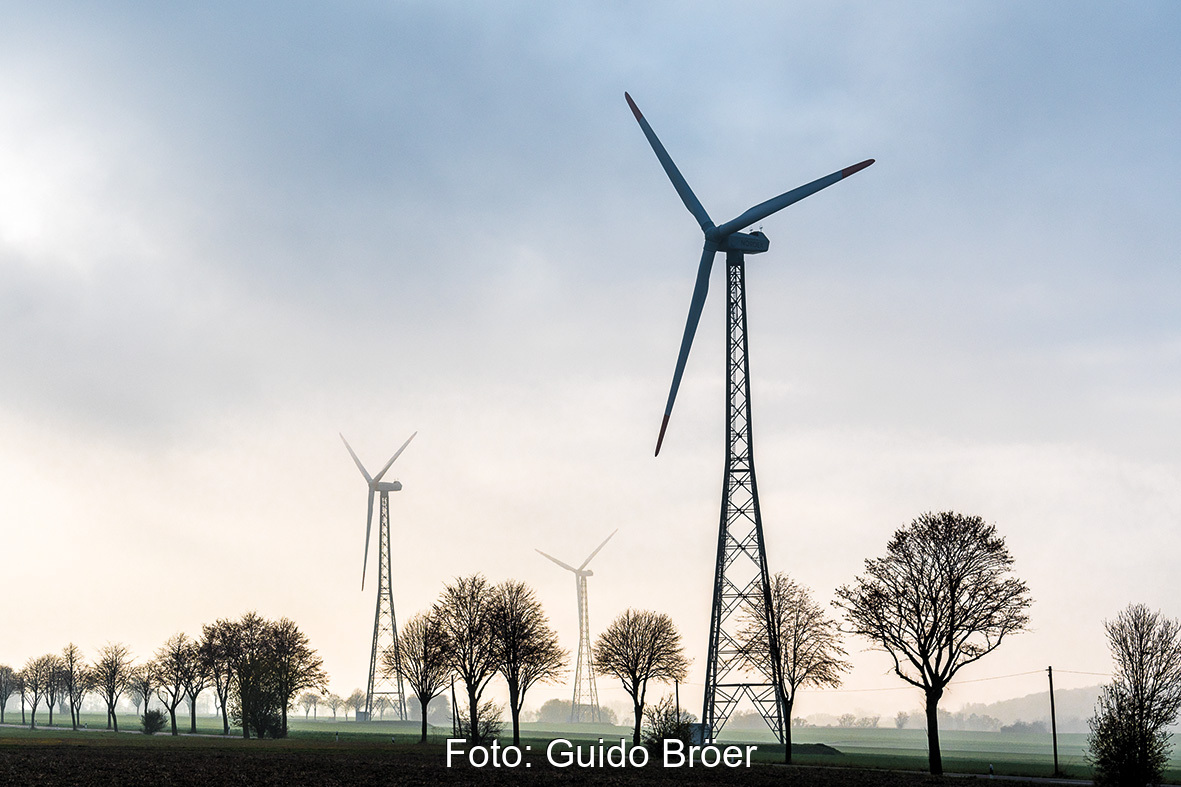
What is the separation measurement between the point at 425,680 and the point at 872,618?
51.6m

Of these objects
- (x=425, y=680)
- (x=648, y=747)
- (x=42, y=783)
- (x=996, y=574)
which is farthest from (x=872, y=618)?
(x=425, y=680)

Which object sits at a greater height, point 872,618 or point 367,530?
point 367,530

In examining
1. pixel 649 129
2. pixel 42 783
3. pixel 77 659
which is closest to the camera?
pixel 42 783

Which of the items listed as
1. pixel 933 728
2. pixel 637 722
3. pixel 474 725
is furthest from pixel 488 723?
pixel 933 728

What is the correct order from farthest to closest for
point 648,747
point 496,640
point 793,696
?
point 496,640 < point 793,696 < point 648,747

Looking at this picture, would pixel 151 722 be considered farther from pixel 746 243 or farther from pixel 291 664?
pixel 746 243

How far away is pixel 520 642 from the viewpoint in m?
90.2

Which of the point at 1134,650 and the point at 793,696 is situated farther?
the point at 793,696

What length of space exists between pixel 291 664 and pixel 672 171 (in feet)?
248

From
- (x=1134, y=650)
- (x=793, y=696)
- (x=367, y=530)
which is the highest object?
(x=367, y=530)

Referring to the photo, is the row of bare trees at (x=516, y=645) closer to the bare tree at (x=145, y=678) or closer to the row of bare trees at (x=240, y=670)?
the row of bare trees at (x=240, y=670)

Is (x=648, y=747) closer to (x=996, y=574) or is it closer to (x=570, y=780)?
(x=570, y=780)

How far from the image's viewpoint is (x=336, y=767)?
55312 millimetres

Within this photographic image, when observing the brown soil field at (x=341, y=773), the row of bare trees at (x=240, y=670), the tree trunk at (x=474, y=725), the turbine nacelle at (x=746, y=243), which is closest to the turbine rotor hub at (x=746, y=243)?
the turbine nacelle at (x=746, y=243)
